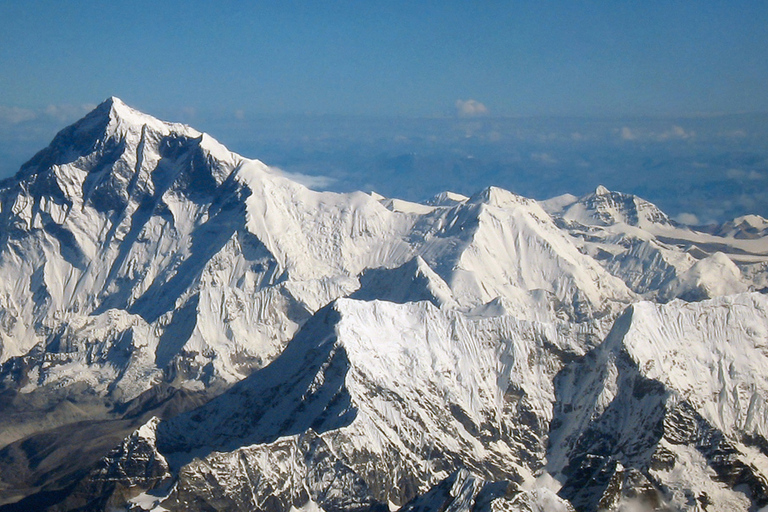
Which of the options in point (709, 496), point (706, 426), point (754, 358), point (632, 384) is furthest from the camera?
point (754, 358)

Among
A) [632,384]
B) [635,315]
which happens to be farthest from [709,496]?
[635,315]

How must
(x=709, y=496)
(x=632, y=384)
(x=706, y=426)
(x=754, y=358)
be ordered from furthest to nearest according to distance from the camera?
(x=754, y=358) < (x=632, y=384) < (x=706, y=426) < (x=709, y=496)

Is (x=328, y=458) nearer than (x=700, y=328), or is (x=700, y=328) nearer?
(x=328, y=458)

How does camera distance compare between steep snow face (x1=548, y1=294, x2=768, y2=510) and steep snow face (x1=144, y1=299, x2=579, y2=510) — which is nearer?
steep snow face (x1=548, y1=294, x2=768, y2=510)

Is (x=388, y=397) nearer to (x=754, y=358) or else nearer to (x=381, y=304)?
(x=381, y=304)
